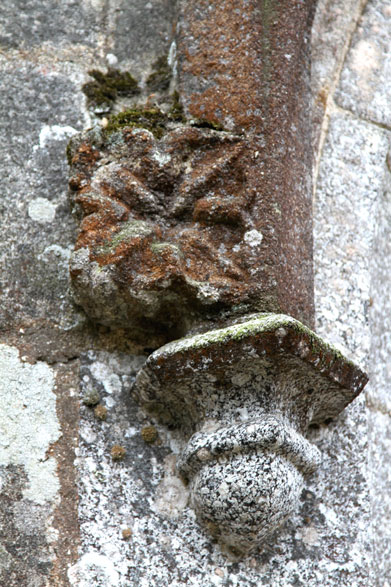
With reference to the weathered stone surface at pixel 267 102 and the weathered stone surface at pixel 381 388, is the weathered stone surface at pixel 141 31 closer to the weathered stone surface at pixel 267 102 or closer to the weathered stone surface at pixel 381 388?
the weathered stone surface at pixel 267 102

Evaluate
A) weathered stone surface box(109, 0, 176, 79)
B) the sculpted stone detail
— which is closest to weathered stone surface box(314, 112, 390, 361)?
the sculpted stone detail

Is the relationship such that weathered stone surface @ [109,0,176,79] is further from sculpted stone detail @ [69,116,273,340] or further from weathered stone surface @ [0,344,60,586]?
weathered stone surface @ [0,344,60,586]

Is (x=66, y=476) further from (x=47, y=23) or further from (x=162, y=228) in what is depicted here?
(x=47, y=23)

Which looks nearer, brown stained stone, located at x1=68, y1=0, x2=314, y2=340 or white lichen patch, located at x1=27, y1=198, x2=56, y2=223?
brown stained stone, located at x1=68, y1=0, x2=314, y2=340

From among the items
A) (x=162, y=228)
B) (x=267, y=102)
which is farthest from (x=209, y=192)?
(x=267, y=102)

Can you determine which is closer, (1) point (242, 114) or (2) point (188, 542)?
(2) point (188, 542)

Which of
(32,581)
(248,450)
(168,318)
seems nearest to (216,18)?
(168,318)

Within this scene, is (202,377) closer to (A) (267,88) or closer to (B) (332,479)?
(B) (332,479)
